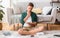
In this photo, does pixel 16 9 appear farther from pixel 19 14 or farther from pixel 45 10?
pixel 45 10

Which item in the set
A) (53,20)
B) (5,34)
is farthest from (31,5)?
(5,34)

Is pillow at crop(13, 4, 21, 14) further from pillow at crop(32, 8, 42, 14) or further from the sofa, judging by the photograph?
pillow at crop(32, 8, 42, 14)

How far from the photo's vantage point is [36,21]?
316 cm

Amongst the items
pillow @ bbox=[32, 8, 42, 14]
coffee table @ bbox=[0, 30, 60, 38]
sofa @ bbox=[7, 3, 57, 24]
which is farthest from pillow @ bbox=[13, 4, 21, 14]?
coffee table @ bbox=[0, 30, 60, 38]

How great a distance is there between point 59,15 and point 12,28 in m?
0.81

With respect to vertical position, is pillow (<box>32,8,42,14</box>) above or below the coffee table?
above

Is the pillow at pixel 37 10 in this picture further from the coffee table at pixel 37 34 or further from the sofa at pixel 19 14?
the coffee table at pixel 37 34

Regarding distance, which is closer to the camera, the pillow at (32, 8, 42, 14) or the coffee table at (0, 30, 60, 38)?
the coffee table at (0, 30, 60, 38)

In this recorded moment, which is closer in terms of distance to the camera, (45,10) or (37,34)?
(37,34)

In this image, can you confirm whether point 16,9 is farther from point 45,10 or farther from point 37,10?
point 45,10

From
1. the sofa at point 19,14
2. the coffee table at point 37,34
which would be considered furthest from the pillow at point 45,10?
the coffee table at point 37,34

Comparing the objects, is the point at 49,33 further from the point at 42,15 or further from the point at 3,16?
the point at 3,16

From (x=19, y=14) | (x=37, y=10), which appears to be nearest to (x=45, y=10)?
(x=37, y=10)

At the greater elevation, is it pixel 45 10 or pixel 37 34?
pixel 45 10
